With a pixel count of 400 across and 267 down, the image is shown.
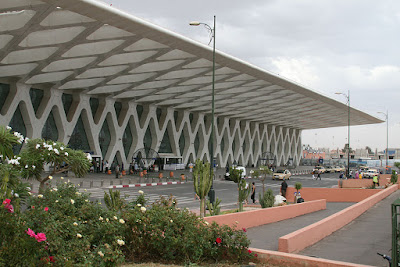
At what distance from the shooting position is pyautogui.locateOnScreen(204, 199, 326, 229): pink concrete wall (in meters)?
12.0

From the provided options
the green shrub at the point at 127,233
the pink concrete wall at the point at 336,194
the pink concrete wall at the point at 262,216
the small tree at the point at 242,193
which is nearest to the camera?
the green shrub at the point at 127,233

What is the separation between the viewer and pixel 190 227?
7406mm

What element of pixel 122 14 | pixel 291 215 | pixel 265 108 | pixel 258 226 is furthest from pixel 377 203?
pixel 265 108

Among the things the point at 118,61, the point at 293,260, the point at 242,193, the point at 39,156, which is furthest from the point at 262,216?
the point at 118,61

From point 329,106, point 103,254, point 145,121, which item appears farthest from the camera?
point 329,106

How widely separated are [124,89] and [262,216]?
26223mm

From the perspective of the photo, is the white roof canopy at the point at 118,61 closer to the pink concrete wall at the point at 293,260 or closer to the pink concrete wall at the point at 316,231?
the pink concrete wall at the point at 316,231

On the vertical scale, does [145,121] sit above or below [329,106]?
below

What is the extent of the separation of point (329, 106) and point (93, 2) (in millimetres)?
42679

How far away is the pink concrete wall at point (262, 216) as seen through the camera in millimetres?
12047

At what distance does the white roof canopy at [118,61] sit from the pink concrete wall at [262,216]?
11684mm

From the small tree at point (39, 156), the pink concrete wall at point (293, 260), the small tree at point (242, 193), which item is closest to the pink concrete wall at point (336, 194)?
the small tree at point (242, 193)

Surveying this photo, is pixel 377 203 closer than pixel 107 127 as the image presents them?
Yes

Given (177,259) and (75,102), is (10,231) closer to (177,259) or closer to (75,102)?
(177,259)
